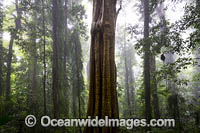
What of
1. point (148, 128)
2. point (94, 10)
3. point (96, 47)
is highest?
point (94, 10)

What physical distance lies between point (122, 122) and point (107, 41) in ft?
14.7

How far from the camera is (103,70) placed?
3.66 metres

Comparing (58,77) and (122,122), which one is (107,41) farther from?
(58,77)

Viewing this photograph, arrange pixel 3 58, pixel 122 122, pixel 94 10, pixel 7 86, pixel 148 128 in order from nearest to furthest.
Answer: pixel 94 10 < pixel 148 128 < pixel 122 122 < pixel 7 86 < pixel 3 58

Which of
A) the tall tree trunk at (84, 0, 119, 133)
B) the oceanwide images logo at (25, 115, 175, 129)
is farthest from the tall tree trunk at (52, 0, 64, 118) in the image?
the tall tree trunk at (84, 0, 119, 133)

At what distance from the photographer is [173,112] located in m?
6.42

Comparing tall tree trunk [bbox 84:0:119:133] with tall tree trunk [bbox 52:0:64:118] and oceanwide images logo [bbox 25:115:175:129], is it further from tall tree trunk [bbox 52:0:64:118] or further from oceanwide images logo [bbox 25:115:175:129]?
tall tree trunk [bbox 52:0:64:118]

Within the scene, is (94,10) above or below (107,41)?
above

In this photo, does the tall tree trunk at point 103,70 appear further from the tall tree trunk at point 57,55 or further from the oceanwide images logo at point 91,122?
the tall tree trunk at point 57,55

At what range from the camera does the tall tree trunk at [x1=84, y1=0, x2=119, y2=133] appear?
3.53m

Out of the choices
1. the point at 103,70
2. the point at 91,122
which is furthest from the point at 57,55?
the point at 91,122

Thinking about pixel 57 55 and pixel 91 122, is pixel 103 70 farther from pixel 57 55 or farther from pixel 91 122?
pixel 57 55

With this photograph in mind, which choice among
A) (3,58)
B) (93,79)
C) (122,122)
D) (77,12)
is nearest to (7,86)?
(3,58)

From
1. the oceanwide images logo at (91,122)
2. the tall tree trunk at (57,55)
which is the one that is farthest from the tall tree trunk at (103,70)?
the tall tree trunk at (57,55)
